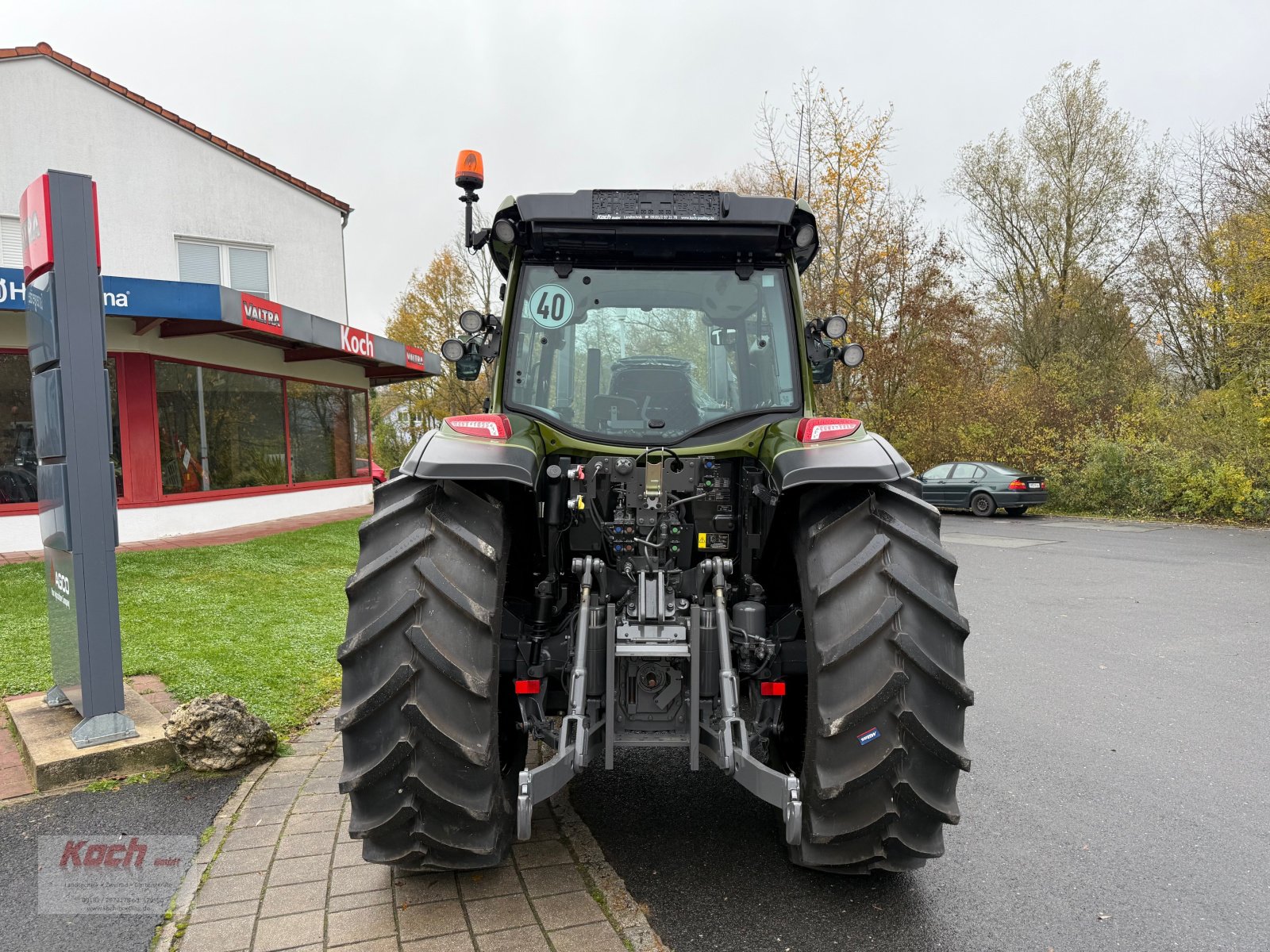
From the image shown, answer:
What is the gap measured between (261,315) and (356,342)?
9.25 feet

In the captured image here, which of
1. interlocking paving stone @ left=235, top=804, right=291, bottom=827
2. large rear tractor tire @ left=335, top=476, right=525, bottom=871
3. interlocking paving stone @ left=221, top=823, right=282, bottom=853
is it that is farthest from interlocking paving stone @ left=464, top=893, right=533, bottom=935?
interlocking paving stone @ left=235, top=804, right=291, bottom=827

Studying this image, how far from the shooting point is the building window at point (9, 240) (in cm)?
1245

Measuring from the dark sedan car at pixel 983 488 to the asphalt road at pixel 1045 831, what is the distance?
1267 cm

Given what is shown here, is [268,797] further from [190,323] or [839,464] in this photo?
[190,323]

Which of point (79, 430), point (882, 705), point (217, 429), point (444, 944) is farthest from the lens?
point (217, 429)

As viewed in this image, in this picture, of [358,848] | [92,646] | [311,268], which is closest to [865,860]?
[358,848]

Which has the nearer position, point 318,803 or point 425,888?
point 425,888

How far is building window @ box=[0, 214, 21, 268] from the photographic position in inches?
490

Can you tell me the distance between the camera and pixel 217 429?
1348 cm

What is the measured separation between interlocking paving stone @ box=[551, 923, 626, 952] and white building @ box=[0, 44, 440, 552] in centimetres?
1019

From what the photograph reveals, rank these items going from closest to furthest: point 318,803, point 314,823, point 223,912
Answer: point 223,912 < point 314,823 < point 318,803

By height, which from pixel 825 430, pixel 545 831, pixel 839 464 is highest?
pixel 825 430

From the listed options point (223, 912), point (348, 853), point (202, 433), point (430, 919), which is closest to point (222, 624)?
point (348, 853)

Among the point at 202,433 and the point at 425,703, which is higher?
the point at 202,433
